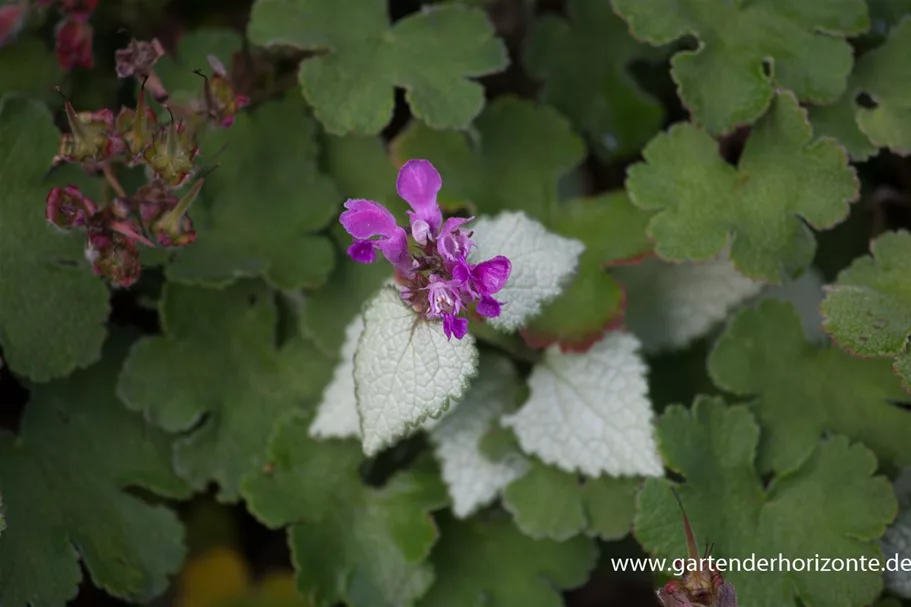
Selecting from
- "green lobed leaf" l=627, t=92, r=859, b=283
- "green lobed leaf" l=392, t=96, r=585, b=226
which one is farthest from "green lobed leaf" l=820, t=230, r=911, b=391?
"green lobed leaf" l=392, t=96, r=585, b=226

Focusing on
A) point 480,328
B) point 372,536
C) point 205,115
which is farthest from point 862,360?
point 205,115

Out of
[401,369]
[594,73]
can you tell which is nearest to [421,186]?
[401,369]

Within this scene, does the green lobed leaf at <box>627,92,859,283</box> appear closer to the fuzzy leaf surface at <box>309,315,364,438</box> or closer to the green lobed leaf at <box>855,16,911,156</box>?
the green lobed leaf at <box>855,16,911,156</box>

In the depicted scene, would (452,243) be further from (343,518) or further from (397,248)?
(343,518)

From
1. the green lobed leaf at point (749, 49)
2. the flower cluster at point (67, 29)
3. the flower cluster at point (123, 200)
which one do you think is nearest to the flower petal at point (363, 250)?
the flower cluster at point (123, 200)

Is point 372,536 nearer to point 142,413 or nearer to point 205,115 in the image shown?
point 142,413
